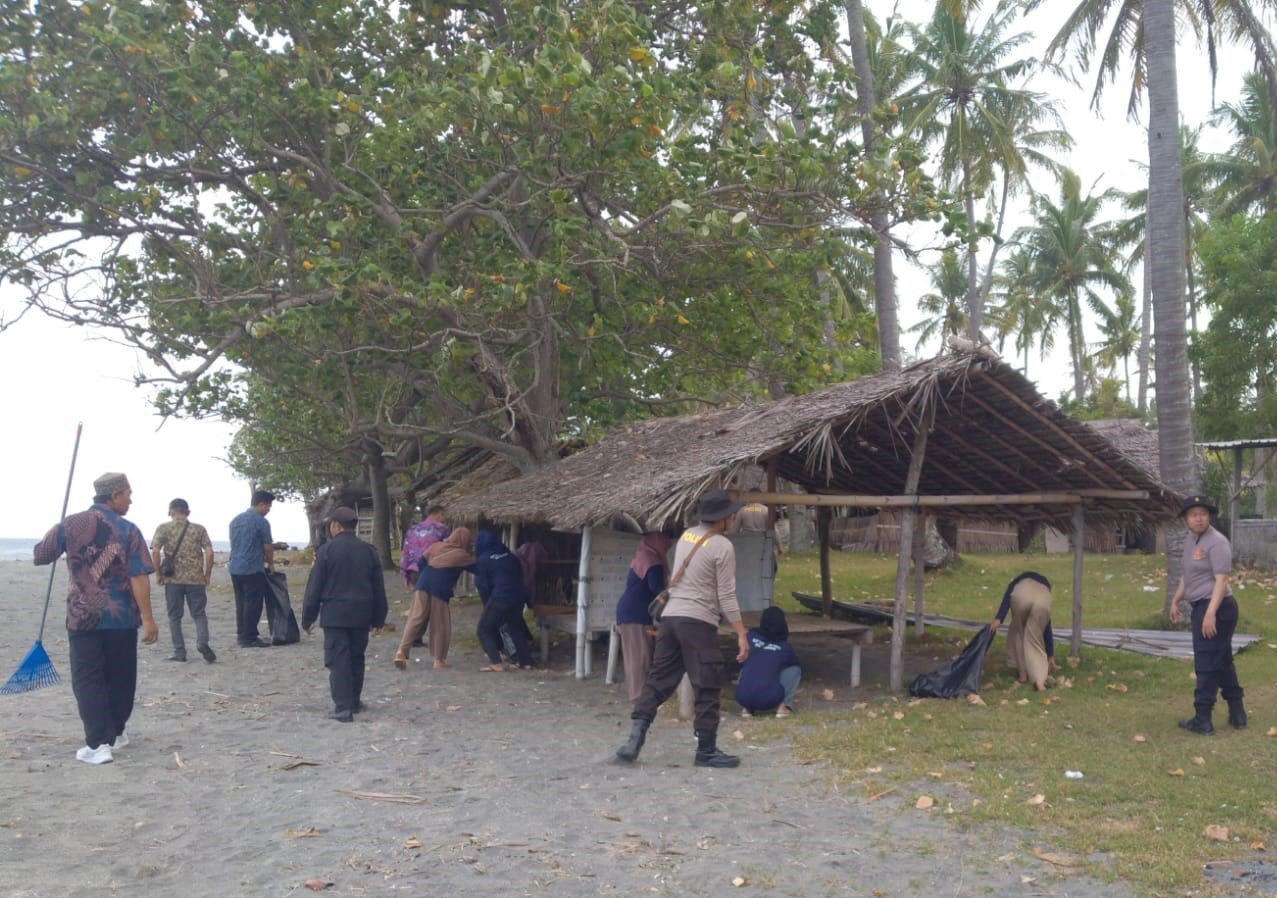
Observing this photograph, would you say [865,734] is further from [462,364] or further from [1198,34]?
[1198,34]

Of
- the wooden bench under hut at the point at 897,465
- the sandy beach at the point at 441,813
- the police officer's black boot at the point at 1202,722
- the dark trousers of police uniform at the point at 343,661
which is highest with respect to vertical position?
the wooden bench under hut at the point at 897,465

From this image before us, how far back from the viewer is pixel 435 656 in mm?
11953

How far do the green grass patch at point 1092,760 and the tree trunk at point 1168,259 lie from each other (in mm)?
2787

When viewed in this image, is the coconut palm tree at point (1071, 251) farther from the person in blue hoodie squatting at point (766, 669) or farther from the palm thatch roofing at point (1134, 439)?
the person in blue hoodie squatting at point (766, 669)

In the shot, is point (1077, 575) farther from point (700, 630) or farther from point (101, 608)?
point (101, 608)

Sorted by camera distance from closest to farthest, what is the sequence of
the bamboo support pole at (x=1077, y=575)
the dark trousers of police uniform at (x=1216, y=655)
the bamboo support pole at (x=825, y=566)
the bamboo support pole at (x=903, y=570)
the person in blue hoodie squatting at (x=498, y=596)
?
the dark trousers of police uniform at (x=1216, y=655) → the bamboo support pole at (x=903, y=570) → the bamboo support pole at (x=1077, y=575) → the person in blue hoodie squatting at (x=498, y=596) → the bamboo support pole at (x=825, y=566)

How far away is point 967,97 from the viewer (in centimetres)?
2605

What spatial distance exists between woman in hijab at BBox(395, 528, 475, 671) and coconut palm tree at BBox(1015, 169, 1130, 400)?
32.2 meters

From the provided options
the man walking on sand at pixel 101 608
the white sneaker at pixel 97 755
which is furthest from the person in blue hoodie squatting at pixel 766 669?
the white sneaker at pixel 97 755

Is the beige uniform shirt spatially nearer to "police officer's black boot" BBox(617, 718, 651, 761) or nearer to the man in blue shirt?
"police officer's black boot" BBox(617, 718, 651, 761)

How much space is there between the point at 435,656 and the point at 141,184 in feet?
23.5

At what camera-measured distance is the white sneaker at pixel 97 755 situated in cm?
726

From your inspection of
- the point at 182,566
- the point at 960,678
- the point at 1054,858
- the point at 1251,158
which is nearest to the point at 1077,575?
the point at 960,678

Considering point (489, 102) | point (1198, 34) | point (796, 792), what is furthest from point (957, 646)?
point (1198, 34)
